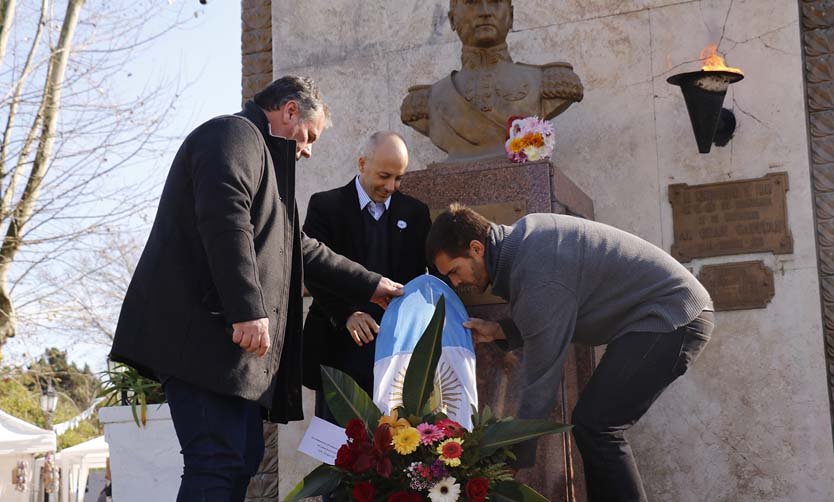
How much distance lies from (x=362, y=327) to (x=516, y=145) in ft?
4.36

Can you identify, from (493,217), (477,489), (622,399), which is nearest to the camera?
(477,489)

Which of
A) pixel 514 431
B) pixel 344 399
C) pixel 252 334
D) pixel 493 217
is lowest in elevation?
pixel 514 431

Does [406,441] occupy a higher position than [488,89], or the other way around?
[488,89]

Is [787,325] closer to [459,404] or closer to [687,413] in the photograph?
[687,413]

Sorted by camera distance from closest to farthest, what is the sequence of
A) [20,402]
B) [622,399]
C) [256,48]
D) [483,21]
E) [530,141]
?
1. [622,399]
2. [530,141]
3. [483,21]
4. [256,48]
5. [20,402]

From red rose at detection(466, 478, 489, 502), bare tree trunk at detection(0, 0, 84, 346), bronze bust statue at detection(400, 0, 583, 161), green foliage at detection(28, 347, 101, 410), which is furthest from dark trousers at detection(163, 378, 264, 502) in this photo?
bare tree trunk at detection(0, 0, 84, 346)

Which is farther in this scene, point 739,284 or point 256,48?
point 256,48

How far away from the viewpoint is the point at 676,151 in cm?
705

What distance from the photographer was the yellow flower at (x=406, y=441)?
12.3 ft

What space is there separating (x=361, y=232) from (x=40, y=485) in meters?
17.5

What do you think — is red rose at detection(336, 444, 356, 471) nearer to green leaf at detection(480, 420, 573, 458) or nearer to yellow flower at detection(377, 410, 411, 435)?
yellow flower at detection(377, 410, 411, 435)

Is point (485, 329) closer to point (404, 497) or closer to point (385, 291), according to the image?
point (385, 291)

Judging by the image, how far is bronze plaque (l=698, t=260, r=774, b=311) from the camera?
260 inches

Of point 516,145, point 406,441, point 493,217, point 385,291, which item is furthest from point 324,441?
point 516,145
